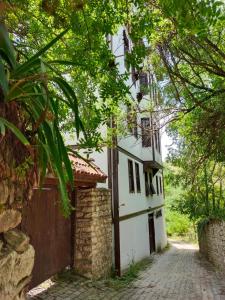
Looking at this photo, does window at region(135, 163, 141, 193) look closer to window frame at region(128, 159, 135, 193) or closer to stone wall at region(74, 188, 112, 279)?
window frame at region(128, 159, 135, 193)

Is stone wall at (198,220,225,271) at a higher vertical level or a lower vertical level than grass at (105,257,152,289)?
higher

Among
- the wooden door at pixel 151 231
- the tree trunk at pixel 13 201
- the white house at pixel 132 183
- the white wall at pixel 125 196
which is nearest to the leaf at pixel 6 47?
the tree trunk at pixel 13 201

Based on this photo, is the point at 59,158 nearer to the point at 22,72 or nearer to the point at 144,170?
the point at 22,72

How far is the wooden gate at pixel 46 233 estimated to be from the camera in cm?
534

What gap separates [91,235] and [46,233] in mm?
1635

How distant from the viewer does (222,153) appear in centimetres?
829

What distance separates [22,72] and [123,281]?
7.44 m

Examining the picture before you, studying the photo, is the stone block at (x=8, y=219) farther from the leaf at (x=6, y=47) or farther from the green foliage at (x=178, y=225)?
the green foliage at (x=178, y=225)

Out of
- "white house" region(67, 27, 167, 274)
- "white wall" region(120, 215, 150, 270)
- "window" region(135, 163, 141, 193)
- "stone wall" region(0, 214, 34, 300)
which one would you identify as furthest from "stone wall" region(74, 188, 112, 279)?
"window" region(135, 163, 141, 193)

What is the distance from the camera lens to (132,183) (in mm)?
12492

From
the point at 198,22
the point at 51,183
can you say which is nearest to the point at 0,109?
the point at 198,22

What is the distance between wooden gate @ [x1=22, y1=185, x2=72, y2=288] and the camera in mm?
5340

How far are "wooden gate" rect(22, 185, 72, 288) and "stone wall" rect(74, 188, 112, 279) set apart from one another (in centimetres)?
39

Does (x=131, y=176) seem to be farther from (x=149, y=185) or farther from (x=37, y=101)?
A: (x=37, y=101)
